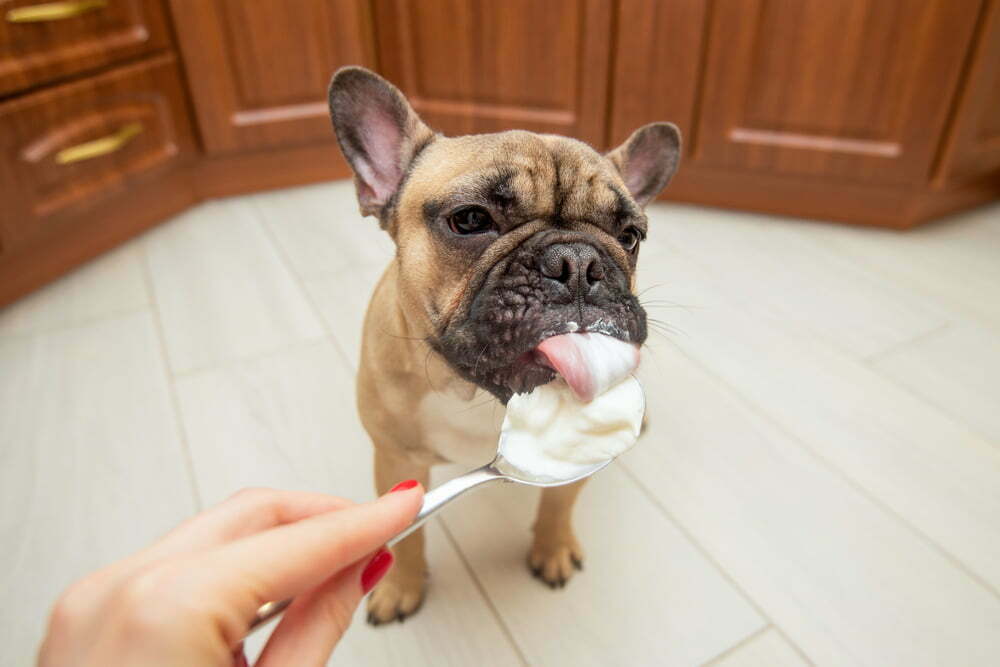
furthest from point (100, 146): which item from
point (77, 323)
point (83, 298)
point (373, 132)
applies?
point (373, 132)

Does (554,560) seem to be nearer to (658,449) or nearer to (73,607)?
(658,449)

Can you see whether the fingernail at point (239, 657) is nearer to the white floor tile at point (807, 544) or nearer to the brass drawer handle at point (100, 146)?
the white floor tile at point (807, 544)

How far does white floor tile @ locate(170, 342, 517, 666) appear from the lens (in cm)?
110

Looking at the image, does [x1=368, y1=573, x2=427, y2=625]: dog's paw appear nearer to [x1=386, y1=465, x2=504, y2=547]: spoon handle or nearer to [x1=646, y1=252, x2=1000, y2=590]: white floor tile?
[x1=386, y1=465, x2=504, y2=547]: spoon handle

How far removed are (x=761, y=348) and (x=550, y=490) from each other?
949 mm

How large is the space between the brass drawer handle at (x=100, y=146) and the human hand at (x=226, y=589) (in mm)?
1949

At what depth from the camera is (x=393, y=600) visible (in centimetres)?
114

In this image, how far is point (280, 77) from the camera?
245 cm

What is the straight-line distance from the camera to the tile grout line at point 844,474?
121 cm

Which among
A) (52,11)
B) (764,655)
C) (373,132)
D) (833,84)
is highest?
(52,11)

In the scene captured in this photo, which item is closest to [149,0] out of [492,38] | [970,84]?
[492,38]

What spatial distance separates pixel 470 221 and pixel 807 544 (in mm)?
920

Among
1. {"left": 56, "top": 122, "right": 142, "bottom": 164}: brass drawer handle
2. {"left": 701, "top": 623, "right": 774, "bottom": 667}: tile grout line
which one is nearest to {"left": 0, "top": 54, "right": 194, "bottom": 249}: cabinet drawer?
{"left": 56, "top": 122, "right": 142, "bottom": 164}: brass drawer handle

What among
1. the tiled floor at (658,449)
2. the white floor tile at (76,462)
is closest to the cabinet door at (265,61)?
the tiled floor at (658,449)
